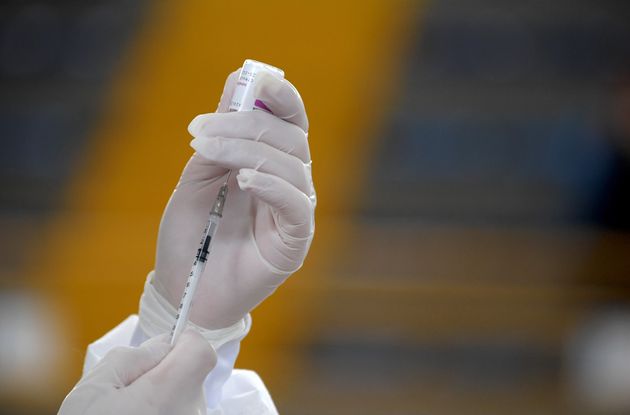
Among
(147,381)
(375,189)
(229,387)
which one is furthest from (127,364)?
(375,189)

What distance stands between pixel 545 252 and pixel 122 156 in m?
2.46

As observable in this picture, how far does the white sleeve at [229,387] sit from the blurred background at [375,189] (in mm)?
2302

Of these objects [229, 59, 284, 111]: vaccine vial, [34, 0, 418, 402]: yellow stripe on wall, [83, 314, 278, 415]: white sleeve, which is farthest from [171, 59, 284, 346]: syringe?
[34, 0, 418, 402]: yellow stripe on wall

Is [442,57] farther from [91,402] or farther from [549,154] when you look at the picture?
[91,402]

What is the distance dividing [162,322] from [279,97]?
1.22 feet

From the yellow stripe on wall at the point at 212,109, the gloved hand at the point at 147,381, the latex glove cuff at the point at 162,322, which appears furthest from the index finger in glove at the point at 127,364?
the yellow stripe on wall at the point at 212,109

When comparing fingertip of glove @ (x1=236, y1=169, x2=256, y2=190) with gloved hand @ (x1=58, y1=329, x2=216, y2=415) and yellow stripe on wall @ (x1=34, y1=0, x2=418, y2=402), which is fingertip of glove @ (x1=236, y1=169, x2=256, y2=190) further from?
yellow stripe on wall @ (x1=34, y1=0, x2=418, y2=402)

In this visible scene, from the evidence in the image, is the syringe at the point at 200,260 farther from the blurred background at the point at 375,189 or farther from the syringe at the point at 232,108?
the blurred background at the point at 375,189

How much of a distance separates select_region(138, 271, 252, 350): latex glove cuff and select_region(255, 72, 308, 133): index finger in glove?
12.8 inches

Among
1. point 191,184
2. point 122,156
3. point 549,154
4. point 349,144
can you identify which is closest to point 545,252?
point 549,154

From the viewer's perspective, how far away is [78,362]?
3471 mm

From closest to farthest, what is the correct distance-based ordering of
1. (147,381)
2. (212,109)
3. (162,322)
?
(147,381), (162,322), (212,109)

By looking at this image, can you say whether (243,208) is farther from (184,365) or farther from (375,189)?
(375,189)

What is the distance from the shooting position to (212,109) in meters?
4.18
